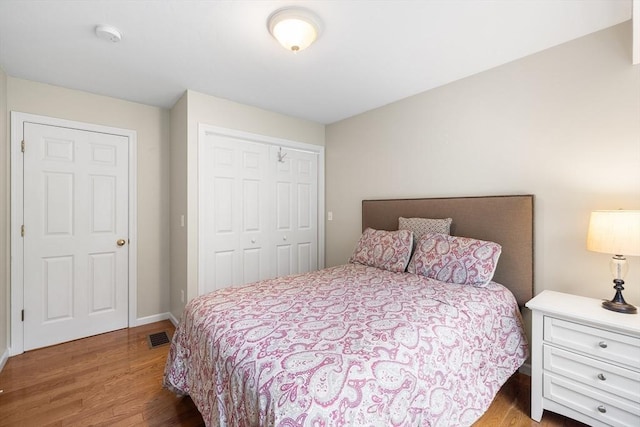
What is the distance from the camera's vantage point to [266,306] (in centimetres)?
158

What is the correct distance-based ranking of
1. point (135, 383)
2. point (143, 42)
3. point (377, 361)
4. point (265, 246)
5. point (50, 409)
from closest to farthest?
point (377, 361) → point (50, 409) → point (143, 42) → point (135, 383) → point (265, 246)

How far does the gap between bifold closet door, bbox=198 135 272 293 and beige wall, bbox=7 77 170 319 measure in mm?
731

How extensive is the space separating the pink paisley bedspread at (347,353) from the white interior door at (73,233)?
1.65 m

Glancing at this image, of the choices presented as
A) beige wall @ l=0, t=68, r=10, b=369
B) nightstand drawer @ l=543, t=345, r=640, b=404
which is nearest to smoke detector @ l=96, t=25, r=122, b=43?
beige wall @ l=0, t=68, r=10, b=369

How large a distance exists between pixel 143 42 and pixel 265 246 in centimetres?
213

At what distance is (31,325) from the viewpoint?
2.48 meters

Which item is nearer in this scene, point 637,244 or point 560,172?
point 637,244

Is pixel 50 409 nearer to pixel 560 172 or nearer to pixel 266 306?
pixel 266 306

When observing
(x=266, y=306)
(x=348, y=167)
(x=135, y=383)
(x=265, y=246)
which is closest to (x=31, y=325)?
(x=135, y=383)

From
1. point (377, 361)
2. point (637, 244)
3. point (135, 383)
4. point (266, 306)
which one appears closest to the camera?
point (377, 361)

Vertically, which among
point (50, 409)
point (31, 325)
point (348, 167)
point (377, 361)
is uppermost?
point (348, 167)

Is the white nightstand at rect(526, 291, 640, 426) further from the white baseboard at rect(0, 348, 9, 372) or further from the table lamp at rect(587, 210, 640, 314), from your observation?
the white baseboard at rect(0, 348, 9, 372)

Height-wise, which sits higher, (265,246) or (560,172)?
(560,172)

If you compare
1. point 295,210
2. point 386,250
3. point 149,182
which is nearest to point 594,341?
point 386,250
